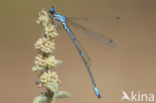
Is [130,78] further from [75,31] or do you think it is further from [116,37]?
[75,31]

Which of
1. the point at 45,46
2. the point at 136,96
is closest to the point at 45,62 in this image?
the point at 45,46

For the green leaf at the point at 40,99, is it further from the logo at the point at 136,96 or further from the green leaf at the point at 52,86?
the logo at the point at 136,96

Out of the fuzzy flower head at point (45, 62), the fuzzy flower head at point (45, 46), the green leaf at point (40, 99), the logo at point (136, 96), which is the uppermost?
the logo at point (136, 96)

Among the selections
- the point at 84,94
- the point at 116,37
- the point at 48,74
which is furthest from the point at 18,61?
the point at 48,74

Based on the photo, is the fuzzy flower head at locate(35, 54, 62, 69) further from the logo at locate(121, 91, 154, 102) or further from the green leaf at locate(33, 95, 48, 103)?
the logo at locate(121, 91, 154, 102)

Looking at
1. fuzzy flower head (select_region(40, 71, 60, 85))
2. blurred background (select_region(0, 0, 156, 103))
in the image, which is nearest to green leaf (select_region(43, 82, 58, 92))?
fuzzy flower head (select_region(40, 71, 60, 85))

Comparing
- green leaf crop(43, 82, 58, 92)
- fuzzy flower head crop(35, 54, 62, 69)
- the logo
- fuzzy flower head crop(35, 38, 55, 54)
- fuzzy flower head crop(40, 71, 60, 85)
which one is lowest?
green leaf crop(43, 82, 58, 92)

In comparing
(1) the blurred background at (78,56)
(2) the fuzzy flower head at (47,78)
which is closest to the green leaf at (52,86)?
(2) the fuzzy flower head at (47,78)

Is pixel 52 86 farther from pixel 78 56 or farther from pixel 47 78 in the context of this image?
pixel 78 56
